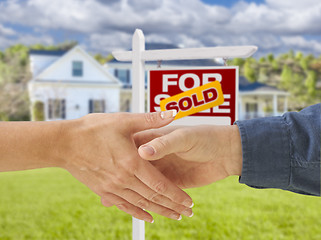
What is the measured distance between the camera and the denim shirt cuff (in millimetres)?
1502

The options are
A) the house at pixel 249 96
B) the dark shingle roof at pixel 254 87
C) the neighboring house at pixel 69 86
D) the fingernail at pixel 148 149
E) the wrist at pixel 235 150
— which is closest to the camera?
the fingernail at pixel 148 149

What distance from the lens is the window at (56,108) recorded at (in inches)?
550

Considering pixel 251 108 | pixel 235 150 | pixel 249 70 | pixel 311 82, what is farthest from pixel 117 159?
pixel 311 82

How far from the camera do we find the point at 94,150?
1604 millimetres

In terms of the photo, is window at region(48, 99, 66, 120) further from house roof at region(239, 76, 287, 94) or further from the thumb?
the thumb

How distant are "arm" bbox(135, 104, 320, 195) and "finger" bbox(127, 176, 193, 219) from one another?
223 mm

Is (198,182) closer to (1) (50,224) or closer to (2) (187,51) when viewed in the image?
(2) (187,51)

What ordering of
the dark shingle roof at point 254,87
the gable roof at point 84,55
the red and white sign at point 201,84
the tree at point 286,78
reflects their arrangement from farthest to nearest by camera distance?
the tree at point 286,78 < the dark shingle roof at point 254,87 < the gable roof at point 84,55 < the red and white sign at point 201,84

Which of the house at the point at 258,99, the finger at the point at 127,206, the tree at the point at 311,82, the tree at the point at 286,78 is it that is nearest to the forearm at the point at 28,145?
the finger at the point at 127,206

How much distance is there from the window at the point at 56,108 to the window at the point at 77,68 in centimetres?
117

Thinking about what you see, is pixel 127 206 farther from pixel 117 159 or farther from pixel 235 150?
pixel 235 150

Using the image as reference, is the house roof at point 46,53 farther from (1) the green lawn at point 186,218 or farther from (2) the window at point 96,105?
(1) the green lawn at point 186,218

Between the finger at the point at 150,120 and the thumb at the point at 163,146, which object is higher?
the finger at the point at 150,120

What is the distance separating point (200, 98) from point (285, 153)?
489mm
